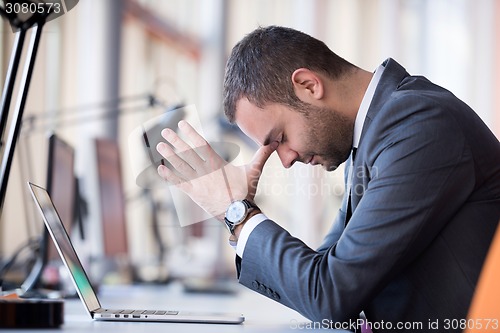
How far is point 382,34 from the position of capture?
6328 mm

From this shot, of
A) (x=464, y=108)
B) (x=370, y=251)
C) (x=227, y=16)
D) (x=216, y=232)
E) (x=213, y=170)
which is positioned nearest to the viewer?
(x=370, y=251)

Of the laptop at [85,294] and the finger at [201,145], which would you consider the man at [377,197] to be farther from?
the laptop at [85,294]

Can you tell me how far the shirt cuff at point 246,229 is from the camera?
57.0 inches

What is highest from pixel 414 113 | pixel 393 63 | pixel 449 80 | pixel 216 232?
pixel 449 80

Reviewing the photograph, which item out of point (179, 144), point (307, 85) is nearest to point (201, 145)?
point (179, 144)

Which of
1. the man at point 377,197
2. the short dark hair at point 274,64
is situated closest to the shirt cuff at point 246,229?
the man at point 377,197

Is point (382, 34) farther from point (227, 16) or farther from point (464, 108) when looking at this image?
point (464, 108)

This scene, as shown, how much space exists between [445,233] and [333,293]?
0.24 m

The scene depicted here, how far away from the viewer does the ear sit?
5.15 ft

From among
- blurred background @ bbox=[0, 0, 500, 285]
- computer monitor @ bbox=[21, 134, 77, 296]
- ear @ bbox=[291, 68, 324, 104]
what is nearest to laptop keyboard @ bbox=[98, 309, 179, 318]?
ear @ bbox=[291, 68, 324, 104]

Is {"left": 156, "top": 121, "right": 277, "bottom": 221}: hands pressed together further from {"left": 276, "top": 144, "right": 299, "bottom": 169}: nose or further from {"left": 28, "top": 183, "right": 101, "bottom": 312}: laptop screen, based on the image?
{"left": 28, "top": 183, "right": 101, "bottom": 312}: laptop screen

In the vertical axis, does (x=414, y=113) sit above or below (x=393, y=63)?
below

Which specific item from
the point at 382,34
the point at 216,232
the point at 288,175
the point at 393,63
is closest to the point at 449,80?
the point at 382,34

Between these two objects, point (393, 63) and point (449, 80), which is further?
point (449, 80)
